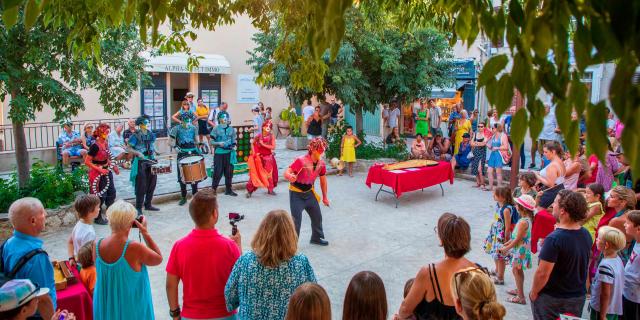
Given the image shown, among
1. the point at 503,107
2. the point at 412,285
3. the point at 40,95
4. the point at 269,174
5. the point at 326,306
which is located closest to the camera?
the point at 503,107

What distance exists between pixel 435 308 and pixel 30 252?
109 inches

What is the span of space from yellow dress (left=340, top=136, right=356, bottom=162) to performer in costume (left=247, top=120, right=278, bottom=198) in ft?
9.40

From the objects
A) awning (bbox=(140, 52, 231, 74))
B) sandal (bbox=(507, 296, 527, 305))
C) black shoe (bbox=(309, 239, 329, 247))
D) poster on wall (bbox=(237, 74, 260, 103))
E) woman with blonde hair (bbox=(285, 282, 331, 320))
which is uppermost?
awning (bbox=(140, 52, 231, 74))

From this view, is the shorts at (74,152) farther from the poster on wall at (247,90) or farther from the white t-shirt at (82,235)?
the white t-shirt at (82,235)

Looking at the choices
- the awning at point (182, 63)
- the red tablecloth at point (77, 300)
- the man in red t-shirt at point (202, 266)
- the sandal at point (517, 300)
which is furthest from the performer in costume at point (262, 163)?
the man in red t-shirt at point (202, 266)

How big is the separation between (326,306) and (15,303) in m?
1.79

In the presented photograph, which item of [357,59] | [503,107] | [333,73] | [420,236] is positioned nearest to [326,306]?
[503,107]

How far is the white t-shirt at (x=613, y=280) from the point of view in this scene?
4727mm

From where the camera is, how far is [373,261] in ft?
27.1

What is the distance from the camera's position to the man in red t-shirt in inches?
161

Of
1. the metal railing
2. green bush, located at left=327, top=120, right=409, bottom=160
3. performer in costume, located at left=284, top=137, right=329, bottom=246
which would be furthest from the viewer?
green bush, located at left=327, top=120, right=409, bottom=160

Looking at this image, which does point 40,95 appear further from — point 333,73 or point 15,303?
point 333,73

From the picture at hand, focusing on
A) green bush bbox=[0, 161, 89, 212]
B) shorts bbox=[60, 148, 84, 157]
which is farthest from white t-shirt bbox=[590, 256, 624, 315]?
shorts bbox=[60, 148, 84, 157]

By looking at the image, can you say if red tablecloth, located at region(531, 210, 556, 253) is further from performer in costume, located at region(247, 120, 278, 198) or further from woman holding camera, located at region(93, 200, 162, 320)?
performer in costume, located at region(247, 120, 278, 198)
